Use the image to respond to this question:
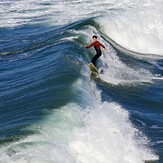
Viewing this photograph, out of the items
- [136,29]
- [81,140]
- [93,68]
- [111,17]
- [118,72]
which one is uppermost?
[111,17]

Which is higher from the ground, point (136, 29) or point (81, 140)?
point (81, 140)

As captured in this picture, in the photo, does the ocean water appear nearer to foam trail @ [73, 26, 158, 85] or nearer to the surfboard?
foam trail @ [73, 26, 158, 85]

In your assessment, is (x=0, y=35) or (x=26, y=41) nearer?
(x=26, y=41)

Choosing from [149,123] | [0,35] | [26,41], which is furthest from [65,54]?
[0,35]

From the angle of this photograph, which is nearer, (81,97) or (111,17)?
(81,97)

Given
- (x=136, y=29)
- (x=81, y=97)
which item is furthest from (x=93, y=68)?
(x=136, y=29)

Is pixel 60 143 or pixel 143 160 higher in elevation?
pixel 60 143

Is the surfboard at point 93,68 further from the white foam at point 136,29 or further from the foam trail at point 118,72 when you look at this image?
the white foam at point 136,29

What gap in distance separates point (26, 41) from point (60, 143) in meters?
16.4

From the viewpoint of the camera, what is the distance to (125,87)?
1557 cm

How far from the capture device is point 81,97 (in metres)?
12.1

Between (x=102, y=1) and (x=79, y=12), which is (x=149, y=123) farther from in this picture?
(x=102, y=1)

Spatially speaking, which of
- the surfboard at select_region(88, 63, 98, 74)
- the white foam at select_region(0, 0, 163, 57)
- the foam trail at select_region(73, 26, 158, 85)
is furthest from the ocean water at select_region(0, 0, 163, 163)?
the surfboard at select_region(88, 63, 98, 74)

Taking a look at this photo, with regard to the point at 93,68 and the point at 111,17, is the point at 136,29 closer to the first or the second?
the point at 111,17
